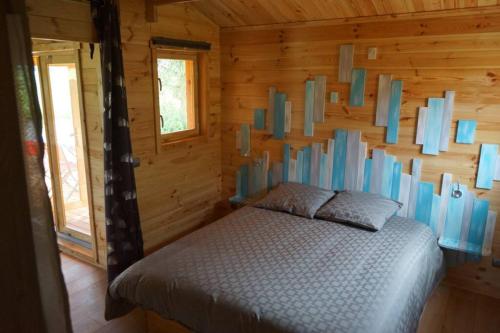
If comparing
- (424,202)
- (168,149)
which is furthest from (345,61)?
(168,149)

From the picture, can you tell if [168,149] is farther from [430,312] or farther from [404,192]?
[430,312]

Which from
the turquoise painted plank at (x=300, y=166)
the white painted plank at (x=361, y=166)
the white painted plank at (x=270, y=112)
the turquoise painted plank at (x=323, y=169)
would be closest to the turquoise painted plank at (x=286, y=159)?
the turquoise painted plank at (x=300, y=166)

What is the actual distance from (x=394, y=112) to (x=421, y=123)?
221 mm

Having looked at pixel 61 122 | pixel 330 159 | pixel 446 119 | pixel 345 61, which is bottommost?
pixel 330 159

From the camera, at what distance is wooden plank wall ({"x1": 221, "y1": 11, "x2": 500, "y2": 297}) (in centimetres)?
273

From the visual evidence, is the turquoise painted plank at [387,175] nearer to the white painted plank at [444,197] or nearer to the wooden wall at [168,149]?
the white painted plank at [444,197]

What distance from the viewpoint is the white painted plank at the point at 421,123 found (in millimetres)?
2947

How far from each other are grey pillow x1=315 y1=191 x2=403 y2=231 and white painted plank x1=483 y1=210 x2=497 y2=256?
2.03 ft

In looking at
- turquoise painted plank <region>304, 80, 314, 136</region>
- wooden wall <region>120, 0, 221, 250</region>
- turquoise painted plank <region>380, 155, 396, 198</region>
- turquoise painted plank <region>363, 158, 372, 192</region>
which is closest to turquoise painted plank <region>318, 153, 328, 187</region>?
turquoise painted plank <region>304, 80, 314, 136</region>

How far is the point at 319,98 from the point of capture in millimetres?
3361

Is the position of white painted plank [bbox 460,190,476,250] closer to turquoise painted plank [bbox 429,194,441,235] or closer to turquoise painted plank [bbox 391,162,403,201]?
turquoise painted plank [bbox 429,194,441,235]

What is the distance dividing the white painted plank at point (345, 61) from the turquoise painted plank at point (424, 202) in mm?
1062

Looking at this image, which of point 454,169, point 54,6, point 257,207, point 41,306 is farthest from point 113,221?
point 454,169

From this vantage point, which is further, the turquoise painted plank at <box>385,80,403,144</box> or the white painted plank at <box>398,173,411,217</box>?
the white painted plank at <box>398,173,411,217</box>
